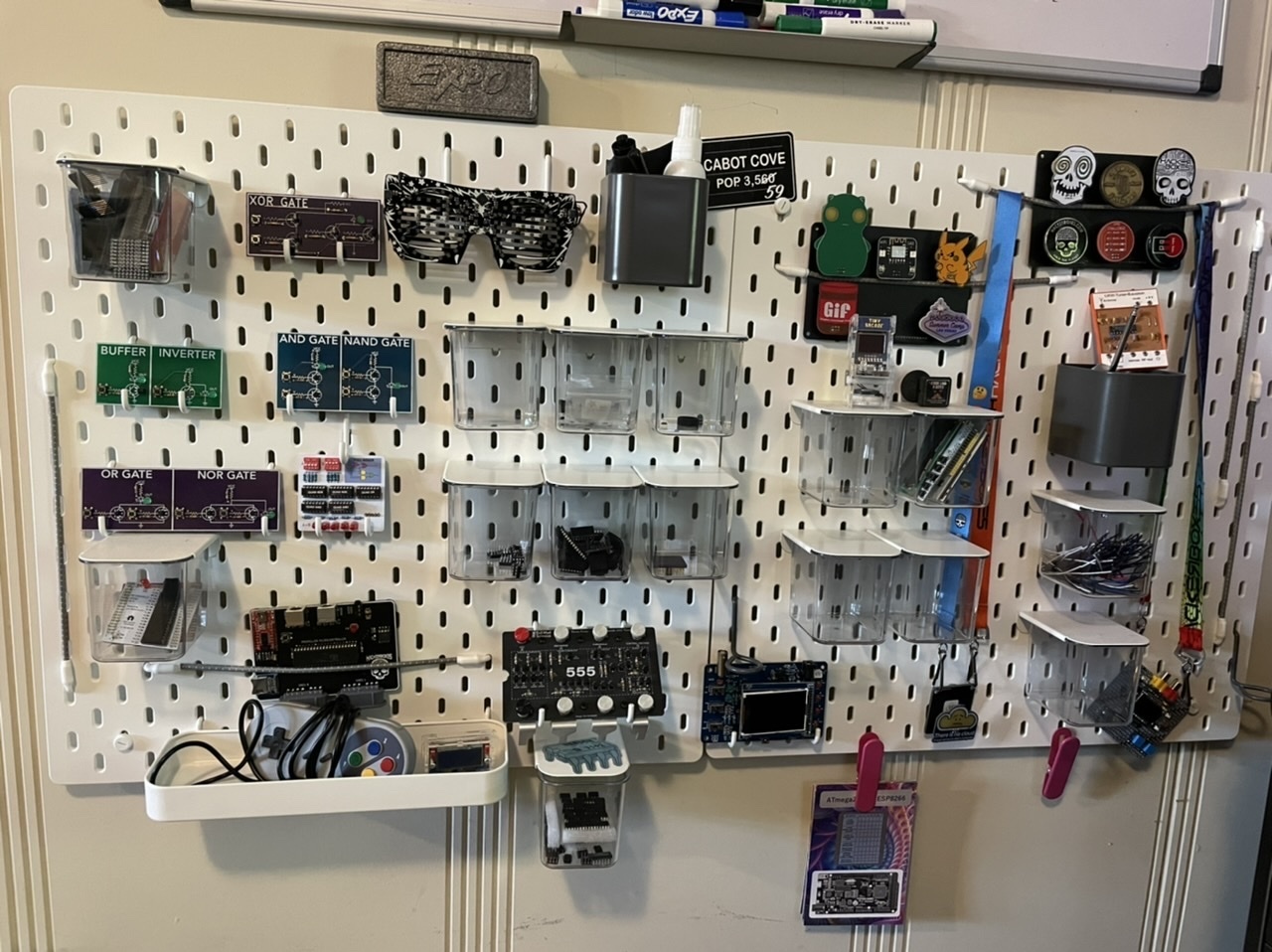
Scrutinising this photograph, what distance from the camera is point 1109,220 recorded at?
1018 mm

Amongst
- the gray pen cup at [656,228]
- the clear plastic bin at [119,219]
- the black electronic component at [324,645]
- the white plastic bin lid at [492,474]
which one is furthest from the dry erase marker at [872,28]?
the black electronic component at [324,645]

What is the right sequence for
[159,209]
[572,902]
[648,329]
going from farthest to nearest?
1. [572,902]
2. [648,329]
3. [159,209]

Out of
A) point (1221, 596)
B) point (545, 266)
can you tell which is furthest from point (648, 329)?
point (1221, 596)

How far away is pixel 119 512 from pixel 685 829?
2.60 ft

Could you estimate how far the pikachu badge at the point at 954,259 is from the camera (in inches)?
39.1

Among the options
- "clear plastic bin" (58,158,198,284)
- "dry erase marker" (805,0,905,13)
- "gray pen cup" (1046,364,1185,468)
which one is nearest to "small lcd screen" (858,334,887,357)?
"gray pen cup" (1046,364,1185,468)

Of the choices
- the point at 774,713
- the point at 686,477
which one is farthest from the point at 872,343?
the point at 774,713

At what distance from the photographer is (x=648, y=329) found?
0.95 meters

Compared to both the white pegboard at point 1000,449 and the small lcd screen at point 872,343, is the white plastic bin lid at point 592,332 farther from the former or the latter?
the small lcd screen at point 872,343

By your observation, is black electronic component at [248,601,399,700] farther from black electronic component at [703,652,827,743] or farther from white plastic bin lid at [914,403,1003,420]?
white plastic bin lid at [914,403,1003,420]

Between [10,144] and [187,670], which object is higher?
[10,144]

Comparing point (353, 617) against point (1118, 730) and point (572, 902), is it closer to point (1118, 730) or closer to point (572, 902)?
point (572, 902)

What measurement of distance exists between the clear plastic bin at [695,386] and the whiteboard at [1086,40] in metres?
0.43

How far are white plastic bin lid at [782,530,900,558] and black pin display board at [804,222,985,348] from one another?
0.24 metres
